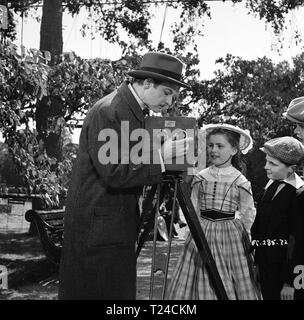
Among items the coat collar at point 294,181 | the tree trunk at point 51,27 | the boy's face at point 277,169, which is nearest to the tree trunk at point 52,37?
the tree trunk at point 51,27

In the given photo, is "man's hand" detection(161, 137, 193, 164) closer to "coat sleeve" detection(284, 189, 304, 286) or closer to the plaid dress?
"coat sleeve" detection(284, 189, 304, 286)

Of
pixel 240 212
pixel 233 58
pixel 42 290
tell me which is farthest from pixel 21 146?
pixel 233 58

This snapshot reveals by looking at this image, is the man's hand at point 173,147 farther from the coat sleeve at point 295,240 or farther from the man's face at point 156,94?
the coat sleeve at point 295,240

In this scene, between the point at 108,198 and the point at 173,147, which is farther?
the point at 173,147

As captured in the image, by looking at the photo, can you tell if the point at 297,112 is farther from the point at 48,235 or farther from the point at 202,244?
the point at 48,235

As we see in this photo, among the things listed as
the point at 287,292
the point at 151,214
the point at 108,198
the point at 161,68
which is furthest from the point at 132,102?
the point at 287,292

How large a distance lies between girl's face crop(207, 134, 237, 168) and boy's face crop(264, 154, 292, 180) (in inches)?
11.5

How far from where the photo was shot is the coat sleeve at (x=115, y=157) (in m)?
2.38

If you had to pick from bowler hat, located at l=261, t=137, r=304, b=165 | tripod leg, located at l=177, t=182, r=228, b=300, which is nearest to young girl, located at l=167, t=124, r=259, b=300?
bowler hat, located at l=261, t=137, r=304, b=165

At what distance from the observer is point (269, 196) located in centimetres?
353

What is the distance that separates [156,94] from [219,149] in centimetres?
125

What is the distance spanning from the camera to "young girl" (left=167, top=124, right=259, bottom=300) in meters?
3.51

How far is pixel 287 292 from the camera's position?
3.18 metres

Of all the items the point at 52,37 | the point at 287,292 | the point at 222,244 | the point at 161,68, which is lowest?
the point at 287,292
